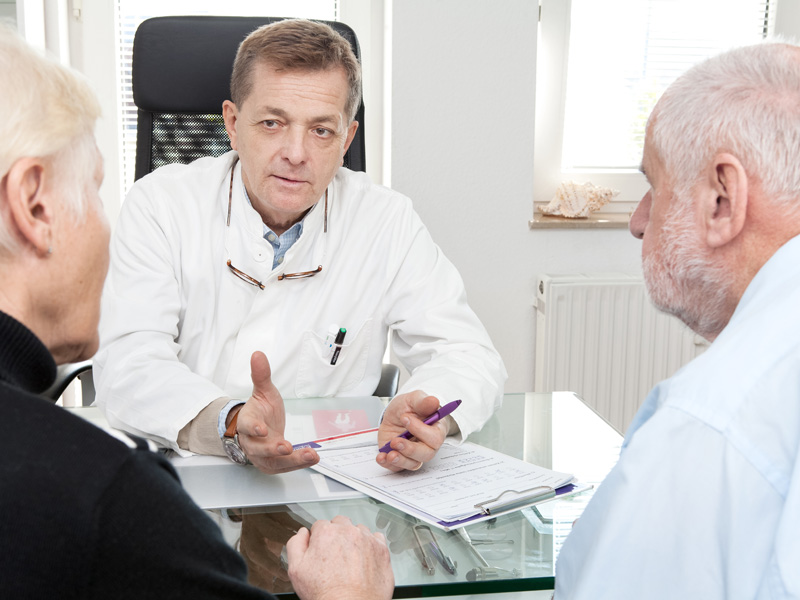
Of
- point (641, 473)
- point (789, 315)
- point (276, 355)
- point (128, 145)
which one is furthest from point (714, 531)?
point (128, 145)

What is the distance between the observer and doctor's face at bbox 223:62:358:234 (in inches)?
65.8

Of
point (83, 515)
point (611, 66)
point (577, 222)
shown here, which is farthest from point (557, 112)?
point (83, 515)

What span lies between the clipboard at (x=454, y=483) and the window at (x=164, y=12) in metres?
1.71

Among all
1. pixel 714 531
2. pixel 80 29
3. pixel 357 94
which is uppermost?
pixel 80 29

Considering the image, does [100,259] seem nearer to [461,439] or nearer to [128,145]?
[461,439]

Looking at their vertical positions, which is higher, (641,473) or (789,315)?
(789,315)

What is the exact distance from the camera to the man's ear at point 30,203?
625mm

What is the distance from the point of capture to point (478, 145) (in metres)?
2.53

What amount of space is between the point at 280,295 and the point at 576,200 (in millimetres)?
1302

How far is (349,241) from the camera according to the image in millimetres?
1859

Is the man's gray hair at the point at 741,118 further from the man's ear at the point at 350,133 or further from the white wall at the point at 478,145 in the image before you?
the white wall at the point at 478,145

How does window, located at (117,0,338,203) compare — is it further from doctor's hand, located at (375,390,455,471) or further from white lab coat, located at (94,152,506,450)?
doctor's hand, located at (375,390,455,471)

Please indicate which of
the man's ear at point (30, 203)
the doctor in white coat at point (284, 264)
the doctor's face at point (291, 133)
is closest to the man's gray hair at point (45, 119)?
the man's ear at point (30, 203)

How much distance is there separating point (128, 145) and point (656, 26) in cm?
185
